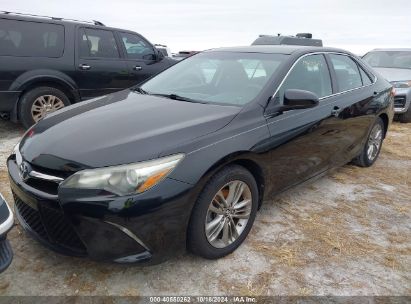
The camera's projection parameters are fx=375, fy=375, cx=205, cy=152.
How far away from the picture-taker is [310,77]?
3615 mm

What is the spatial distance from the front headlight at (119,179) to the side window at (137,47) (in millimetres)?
5048

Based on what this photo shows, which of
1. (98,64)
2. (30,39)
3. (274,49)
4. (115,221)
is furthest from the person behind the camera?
(98,64)

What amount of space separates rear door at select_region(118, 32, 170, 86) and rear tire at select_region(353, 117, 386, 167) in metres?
3.68

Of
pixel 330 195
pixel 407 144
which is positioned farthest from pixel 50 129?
pixel 407 144

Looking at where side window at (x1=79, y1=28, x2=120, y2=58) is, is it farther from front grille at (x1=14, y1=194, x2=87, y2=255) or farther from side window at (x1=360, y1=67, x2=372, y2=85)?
front grille at (x1=14, y1=194, x2=87, y2=255)

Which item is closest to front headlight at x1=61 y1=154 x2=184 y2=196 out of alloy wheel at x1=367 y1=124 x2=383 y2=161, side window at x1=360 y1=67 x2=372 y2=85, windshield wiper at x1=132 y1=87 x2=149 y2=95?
windshield wiper at x1=132 y1=87 x2=149 y2=95

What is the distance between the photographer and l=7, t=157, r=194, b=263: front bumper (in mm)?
2178

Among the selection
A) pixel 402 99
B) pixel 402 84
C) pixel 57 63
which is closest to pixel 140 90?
pixel 57 63

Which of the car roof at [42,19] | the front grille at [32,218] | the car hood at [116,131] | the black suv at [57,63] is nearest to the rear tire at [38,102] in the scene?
the black suv at [57,63]

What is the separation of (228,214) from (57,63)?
175 inches

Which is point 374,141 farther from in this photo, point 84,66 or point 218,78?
point 84,66

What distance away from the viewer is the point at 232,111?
2.87 metres

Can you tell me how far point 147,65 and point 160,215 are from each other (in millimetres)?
5317

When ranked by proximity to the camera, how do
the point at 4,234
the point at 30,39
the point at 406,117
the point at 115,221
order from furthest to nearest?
the point at 406,117 → the point at 30,39 → the point at 115,221 → the point at 4,234
